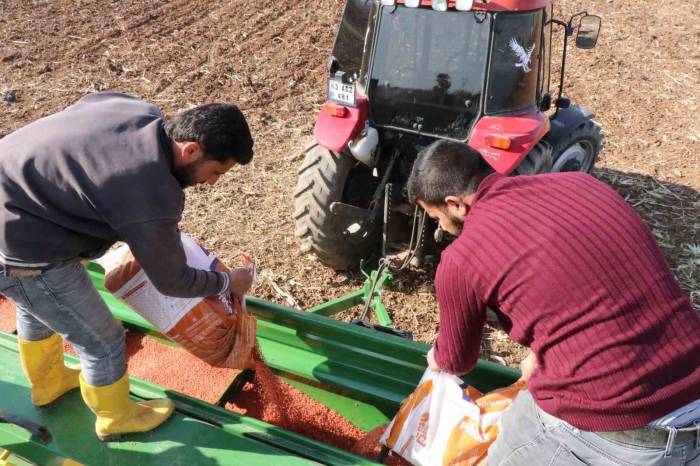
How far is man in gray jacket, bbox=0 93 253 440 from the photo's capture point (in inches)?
73.9

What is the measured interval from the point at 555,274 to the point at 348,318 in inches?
97.2

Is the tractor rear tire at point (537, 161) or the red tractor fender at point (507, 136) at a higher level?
the red tractor fender at point (507, 136)

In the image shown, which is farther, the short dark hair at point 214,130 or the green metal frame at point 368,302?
the green metal frame at point 368,302

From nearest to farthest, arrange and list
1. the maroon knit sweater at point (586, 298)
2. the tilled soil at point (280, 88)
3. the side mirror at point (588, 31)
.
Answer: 1. the maroon knit sweater at point (586, 298)
2. the side mirror at point (588, 31)
3. the tilled soil at point (280, 88)

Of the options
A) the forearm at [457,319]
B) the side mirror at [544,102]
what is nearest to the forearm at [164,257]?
the forearm at [457,319]

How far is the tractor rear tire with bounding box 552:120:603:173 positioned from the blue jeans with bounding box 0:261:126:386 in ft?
10.4

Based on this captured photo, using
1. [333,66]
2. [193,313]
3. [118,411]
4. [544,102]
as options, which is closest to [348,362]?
[193,313]

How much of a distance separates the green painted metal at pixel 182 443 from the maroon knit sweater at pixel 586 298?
93 cm

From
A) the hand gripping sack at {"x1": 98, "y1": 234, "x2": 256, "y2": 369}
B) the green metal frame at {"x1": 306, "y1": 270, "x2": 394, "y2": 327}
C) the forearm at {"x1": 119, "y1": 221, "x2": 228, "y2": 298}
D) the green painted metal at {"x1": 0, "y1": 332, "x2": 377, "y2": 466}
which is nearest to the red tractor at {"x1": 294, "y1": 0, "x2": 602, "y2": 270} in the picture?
the green metal frame at {"x1": 306, "y1": 270, "x2": 394, "y2": 327}

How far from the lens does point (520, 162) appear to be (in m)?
3.62

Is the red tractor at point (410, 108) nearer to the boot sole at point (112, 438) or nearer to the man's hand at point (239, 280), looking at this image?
the man's hand at point (239, 280)

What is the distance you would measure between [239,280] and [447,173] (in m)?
1.09

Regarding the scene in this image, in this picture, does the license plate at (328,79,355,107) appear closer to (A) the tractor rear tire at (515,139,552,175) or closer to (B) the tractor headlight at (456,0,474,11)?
(B) the tractor headlight at (456,0,474,11)

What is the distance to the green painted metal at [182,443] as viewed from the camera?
234 centimetres
